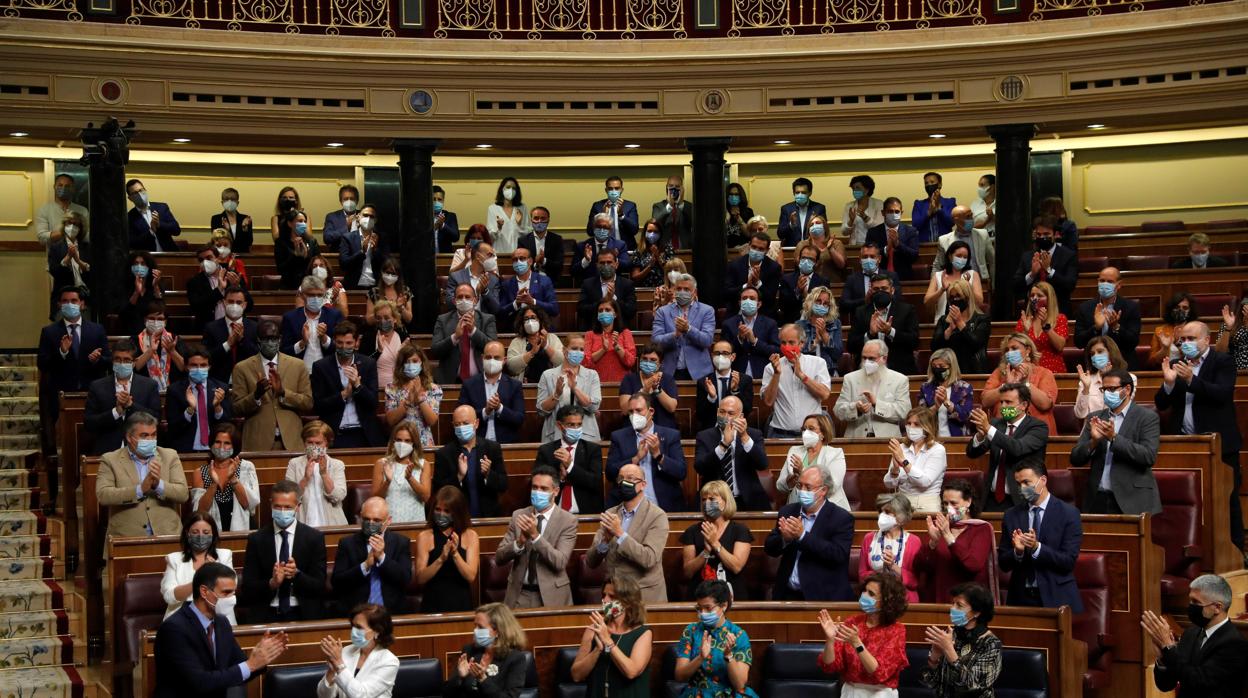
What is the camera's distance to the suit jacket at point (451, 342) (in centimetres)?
1041

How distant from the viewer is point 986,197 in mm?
13734

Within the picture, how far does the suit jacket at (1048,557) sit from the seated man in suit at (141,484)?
13.4 feet

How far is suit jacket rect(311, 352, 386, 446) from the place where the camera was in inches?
380

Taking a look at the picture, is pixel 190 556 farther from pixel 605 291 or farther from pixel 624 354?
pixel 605 291

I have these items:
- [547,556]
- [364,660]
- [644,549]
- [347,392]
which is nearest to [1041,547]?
[644,549]

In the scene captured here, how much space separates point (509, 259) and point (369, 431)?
12.2 feet

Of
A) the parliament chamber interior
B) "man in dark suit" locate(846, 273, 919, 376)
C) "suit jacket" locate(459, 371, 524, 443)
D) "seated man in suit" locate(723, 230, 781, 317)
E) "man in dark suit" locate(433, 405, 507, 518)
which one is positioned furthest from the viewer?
"seated man in suit" locate(723, 230, 781, 317)

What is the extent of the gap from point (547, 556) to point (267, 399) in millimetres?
2457

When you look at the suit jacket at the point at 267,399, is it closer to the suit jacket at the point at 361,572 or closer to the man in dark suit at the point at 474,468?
the man in dark suit at the point at 474,468

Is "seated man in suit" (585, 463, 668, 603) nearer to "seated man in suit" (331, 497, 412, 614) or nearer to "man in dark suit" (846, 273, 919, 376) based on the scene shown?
"seated man in suit" (331, 497, 412, 614)

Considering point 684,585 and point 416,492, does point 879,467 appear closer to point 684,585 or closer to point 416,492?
point 684,585

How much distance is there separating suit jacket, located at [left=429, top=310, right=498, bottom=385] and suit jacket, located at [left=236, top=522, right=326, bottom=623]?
2753 millimetres

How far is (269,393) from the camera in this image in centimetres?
962

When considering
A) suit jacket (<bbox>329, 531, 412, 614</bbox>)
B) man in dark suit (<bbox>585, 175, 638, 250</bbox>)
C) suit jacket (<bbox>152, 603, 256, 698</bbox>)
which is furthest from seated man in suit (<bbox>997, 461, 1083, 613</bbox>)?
man in dark suit (<bbox>585, 175, 638, 250</bbox>)
